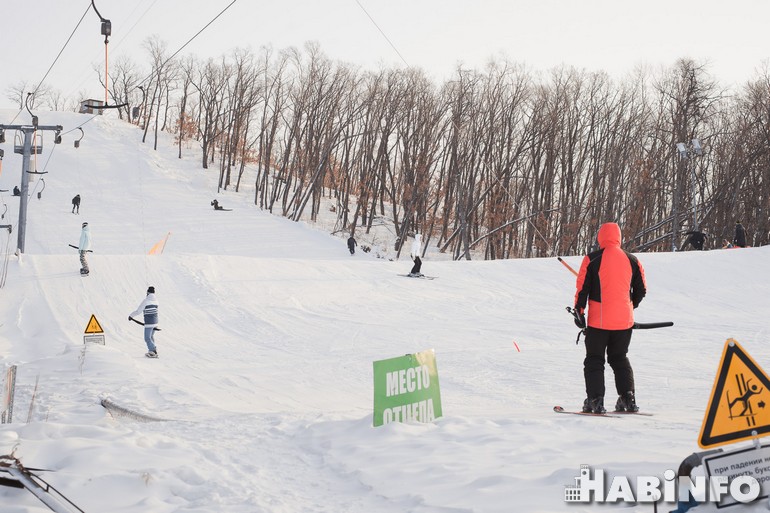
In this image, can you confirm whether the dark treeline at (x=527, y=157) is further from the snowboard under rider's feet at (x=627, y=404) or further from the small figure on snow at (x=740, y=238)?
the snowboard under rider's feet at (x=627, y=404)

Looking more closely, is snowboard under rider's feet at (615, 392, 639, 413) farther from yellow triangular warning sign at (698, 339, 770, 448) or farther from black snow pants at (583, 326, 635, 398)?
yellow triangular warning sign at (698, 339, 770, 448)

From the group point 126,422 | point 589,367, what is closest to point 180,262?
point 126,422

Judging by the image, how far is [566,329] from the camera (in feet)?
56.4

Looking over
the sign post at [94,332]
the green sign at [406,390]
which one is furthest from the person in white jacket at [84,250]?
the green sign at [406,390]

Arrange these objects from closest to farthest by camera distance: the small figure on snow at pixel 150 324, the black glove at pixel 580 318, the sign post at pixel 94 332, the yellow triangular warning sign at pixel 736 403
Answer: the yellow triangular warning sign at pixel 736 403 → the black glove at pixel 580 318 → the sign post at pixel 94 332 → the small figure on snow at pixel 150 324

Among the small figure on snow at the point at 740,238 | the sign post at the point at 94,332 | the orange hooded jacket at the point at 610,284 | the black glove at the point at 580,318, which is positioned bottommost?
the sign post at the point at 94,332

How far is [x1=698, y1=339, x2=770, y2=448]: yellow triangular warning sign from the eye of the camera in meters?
3.39

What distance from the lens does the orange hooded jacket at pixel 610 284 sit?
6496mm

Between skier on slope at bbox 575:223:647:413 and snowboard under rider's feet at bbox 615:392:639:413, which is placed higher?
skier on slope at bbox 575:223:647:413

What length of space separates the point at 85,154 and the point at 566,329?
166 feet

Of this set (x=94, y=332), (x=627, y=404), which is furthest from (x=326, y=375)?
(x=627, y=404)

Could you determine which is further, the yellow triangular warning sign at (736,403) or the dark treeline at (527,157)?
the dark treeline at (527,157)

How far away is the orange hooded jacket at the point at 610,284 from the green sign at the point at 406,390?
1678 millimetres

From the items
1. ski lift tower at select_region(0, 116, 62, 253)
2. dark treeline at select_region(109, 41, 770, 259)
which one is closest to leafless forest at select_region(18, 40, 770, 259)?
dark treeline at select_region(109, 41, 770, 259)
